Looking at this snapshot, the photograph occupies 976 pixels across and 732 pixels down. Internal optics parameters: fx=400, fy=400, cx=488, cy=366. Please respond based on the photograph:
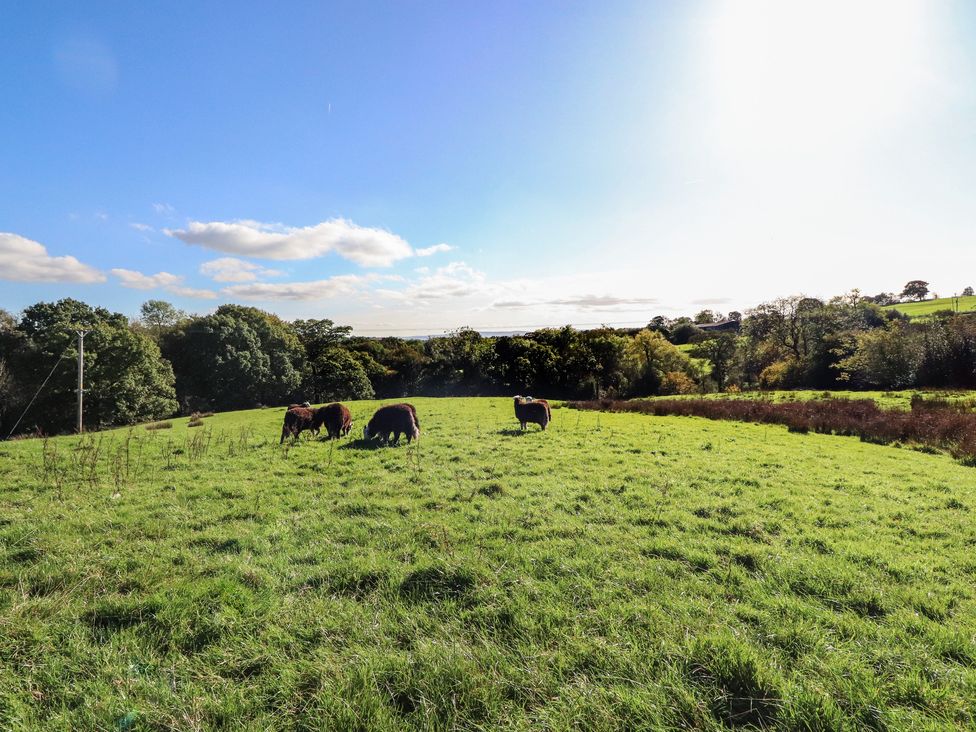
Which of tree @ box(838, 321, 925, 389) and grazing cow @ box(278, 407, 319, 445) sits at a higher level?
tree @ box(838, 321, 925, 389)

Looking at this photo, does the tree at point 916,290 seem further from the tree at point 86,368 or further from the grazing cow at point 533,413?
the tree at point 86,368

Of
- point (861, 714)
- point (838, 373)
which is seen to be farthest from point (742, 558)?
point (838, 373)

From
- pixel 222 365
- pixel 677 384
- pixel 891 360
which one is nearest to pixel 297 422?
pixel 222 365

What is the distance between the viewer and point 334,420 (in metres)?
15.3

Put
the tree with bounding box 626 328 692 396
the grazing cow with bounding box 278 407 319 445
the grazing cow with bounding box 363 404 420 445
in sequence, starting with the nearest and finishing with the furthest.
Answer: the grazing cow with bounding box 363 404 420 445 < the grazing cow with bounding box 278 407 319 445 < the tree with bounding box 626 328 692 396

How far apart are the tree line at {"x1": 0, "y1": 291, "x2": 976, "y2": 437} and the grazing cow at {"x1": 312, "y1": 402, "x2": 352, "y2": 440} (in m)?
33.2

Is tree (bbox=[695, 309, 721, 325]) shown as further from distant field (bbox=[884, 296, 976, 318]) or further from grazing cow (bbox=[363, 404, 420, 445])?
grazing cow (bbox=[363, 404, 420, 445])

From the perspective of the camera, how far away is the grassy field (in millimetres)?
3072

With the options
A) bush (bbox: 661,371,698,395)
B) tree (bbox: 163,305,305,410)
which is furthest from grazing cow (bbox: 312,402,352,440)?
bush (bbox: 661,371,698,395)

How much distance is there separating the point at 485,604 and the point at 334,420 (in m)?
12.4

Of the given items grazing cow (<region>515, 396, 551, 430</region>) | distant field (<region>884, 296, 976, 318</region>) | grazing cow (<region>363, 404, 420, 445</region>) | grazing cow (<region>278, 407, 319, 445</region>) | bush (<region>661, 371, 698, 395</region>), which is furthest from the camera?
distant field (<region>884, 296, 976, 318</region>)

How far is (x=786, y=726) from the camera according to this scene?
2852 mm

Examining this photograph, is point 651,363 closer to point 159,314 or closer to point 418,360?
point 418,360

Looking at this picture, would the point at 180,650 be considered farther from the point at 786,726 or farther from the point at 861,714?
the point at 861,714
